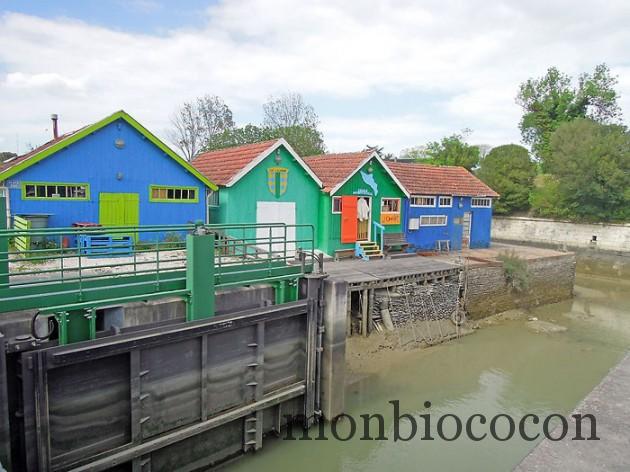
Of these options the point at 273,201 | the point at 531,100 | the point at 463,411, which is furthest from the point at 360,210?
the point at 531,100

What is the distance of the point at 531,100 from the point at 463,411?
4672cm

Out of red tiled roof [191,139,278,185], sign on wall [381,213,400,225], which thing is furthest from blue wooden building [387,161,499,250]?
red tiled roof [191,139,278,185]

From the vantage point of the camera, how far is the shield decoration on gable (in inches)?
705

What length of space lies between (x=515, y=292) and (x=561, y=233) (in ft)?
57.5

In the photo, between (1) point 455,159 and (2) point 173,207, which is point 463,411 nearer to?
(2) point 173,207

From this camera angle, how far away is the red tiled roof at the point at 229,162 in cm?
1747

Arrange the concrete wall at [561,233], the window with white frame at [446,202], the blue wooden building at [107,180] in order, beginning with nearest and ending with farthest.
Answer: the blue wooden building at [107,180], the window with white frame at [446,202], the concrete wall at [561,233]

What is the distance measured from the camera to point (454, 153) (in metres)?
42.5

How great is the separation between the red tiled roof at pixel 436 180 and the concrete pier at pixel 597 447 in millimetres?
14366

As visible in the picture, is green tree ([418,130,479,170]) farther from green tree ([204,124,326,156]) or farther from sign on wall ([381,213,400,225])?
sign on wall ([381,213,400,225])

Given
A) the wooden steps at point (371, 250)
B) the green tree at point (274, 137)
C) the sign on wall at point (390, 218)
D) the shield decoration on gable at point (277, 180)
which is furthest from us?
the green tree at point (274, 137)

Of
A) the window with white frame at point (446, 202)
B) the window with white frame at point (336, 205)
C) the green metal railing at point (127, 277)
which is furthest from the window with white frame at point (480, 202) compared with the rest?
the green metal railing at point (127, 277)

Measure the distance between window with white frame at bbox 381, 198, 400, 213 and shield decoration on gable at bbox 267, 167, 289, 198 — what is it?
4.92m

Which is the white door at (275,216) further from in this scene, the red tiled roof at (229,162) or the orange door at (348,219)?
the orange door at (348,219)
